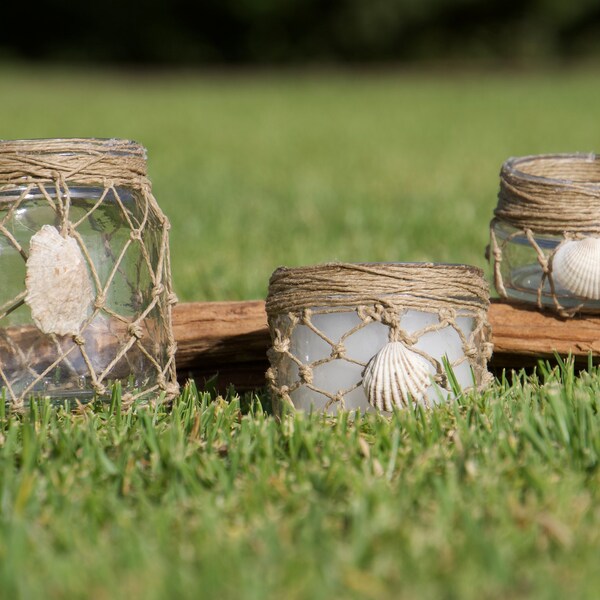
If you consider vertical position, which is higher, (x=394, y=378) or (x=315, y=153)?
(x=315, y=153)

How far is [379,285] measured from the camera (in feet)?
7.04

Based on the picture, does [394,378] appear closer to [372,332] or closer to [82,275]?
[372,332]

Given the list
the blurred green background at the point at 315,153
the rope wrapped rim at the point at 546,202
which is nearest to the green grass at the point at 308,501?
the rope wrapped rim at the point at 546,202

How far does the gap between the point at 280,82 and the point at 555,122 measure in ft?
41.6

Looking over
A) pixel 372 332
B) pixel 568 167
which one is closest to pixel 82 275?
pixel 372 332

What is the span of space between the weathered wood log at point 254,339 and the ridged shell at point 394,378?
464mm

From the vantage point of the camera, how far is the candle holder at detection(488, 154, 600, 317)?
243 centimetres

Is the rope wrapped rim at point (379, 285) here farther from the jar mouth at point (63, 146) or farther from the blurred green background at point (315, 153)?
the blurred green background at point (315, 153)

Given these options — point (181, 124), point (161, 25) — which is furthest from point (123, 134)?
point (161, 25)

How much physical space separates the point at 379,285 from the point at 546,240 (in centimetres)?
62

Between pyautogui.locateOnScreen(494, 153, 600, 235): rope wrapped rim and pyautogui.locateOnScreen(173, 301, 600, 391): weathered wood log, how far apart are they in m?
0.23

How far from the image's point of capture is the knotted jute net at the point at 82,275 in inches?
87.2

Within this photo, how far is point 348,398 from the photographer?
220 centimetres

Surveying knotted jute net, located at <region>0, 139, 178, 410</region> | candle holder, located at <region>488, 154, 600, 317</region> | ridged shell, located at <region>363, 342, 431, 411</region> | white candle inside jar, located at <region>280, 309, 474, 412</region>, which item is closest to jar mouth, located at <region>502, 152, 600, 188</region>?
candle holder, located at <region>488, 154, 600, 317</region>
